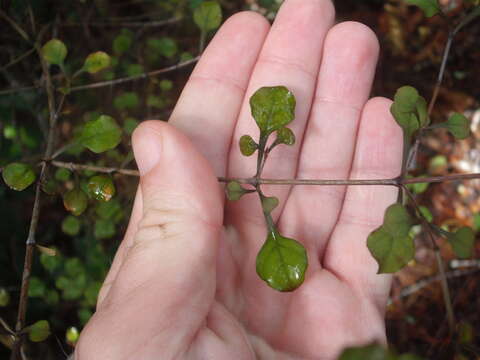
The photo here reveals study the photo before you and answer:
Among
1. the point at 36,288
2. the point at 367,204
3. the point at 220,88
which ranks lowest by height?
the point at 36,288

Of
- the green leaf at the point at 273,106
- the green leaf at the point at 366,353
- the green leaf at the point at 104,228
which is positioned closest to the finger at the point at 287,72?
the green leaf at the point at 273,106

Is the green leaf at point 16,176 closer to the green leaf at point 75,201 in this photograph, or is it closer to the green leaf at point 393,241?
the green leaf at point 75,201

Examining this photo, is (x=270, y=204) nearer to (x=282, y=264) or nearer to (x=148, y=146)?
(x=282, y=264)

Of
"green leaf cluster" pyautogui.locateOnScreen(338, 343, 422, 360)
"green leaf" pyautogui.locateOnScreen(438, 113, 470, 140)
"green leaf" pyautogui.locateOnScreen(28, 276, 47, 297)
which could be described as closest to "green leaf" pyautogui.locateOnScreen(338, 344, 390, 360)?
"green leaf cluster" pyautogui.locateOnScreen(338, 343, 422, 360)

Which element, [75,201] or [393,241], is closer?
[393,241]

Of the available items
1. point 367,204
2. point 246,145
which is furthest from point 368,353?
point 367,204

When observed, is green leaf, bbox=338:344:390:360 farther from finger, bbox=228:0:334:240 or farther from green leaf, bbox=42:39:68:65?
green leaf, bbox=42:39:68:65
